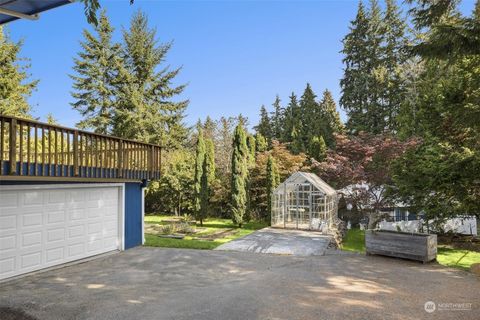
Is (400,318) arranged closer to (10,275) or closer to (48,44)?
(10,275)

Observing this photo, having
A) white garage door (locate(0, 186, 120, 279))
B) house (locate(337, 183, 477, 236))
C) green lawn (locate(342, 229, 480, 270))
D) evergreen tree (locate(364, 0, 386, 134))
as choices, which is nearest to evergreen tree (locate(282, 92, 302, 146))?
evergreen tree (locate(364, 0, 386, 134))

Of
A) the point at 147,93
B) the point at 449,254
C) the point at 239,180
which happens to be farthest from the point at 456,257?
the point at 147,93

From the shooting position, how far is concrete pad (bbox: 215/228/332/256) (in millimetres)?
9414

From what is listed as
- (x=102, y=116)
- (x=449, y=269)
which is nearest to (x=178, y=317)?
(x=449, y=269)

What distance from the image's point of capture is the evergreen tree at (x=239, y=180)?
51.8ft

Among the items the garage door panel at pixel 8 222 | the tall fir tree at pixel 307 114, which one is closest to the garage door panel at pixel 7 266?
the garage door panel at pixel 8 222

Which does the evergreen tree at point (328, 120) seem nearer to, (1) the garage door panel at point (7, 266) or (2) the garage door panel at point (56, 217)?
(2) the garage door panel at point (56, 217)

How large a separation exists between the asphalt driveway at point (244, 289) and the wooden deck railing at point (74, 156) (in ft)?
7.50

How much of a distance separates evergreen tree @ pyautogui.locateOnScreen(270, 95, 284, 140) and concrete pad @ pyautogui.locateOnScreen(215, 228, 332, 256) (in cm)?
2342

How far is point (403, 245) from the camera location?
319 inches

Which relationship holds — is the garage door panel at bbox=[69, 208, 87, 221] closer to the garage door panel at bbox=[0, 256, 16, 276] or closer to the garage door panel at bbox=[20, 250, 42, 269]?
the garage door panel at bbox=[20, 250, 42, 269]

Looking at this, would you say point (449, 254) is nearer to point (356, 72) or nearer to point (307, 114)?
point (307, 114)

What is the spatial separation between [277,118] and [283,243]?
27654 millimetres

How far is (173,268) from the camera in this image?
741 cm
